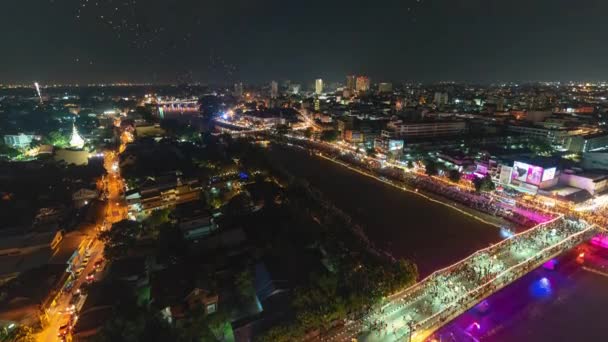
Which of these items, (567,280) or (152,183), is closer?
(567,280)

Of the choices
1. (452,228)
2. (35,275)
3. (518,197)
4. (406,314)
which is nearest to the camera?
(406,314)

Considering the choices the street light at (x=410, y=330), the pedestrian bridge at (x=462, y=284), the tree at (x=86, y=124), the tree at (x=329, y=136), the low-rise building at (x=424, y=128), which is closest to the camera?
the street light at (x=410, y=330)

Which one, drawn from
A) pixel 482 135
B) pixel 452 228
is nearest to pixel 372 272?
pixel 452 228

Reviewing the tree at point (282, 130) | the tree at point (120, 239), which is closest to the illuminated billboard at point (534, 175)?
the tree at point (120, 239)

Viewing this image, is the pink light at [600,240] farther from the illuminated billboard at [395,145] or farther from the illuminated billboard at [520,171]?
the illuminated billboard at [395,145]

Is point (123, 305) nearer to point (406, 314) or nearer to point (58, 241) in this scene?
point (58, 241)

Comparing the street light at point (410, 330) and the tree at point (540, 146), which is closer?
the street light at point (410, 330)

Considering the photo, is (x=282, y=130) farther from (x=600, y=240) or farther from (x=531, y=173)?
(x=600, y=240)
